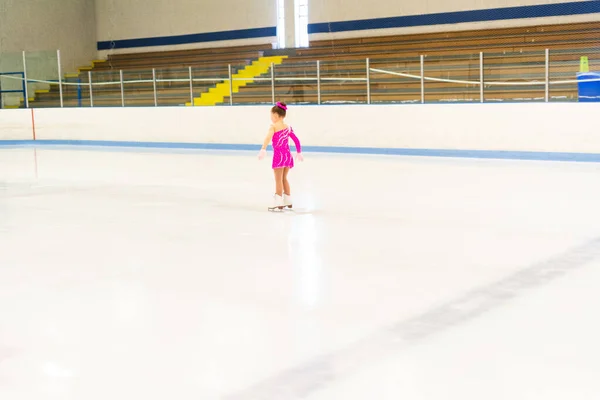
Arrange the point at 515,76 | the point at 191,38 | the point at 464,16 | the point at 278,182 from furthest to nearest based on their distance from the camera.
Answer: the point at 191,38, the point at 464,16, the point at 515,76, the point at 278,182

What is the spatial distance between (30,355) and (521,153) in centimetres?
861

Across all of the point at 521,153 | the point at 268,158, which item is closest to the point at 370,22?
the point at 268,158

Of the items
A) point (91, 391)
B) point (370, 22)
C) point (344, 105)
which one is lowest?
point (91, 391)

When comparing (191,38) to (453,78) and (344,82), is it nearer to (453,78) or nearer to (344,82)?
(344,82)

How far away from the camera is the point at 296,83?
12.9 m

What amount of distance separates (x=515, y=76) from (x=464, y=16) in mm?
6457

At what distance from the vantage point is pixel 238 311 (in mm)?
3482

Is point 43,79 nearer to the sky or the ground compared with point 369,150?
nearer to the sky

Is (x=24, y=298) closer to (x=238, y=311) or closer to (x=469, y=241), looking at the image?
(x=238, y=311)

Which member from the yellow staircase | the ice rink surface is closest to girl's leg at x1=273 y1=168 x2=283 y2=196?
the ice rink surface

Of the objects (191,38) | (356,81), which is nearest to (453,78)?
(356,81)

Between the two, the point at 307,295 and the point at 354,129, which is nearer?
the point at 307,295

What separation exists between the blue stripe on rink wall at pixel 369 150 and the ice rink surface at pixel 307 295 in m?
2.70

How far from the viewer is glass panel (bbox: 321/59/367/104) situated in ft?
39.9
